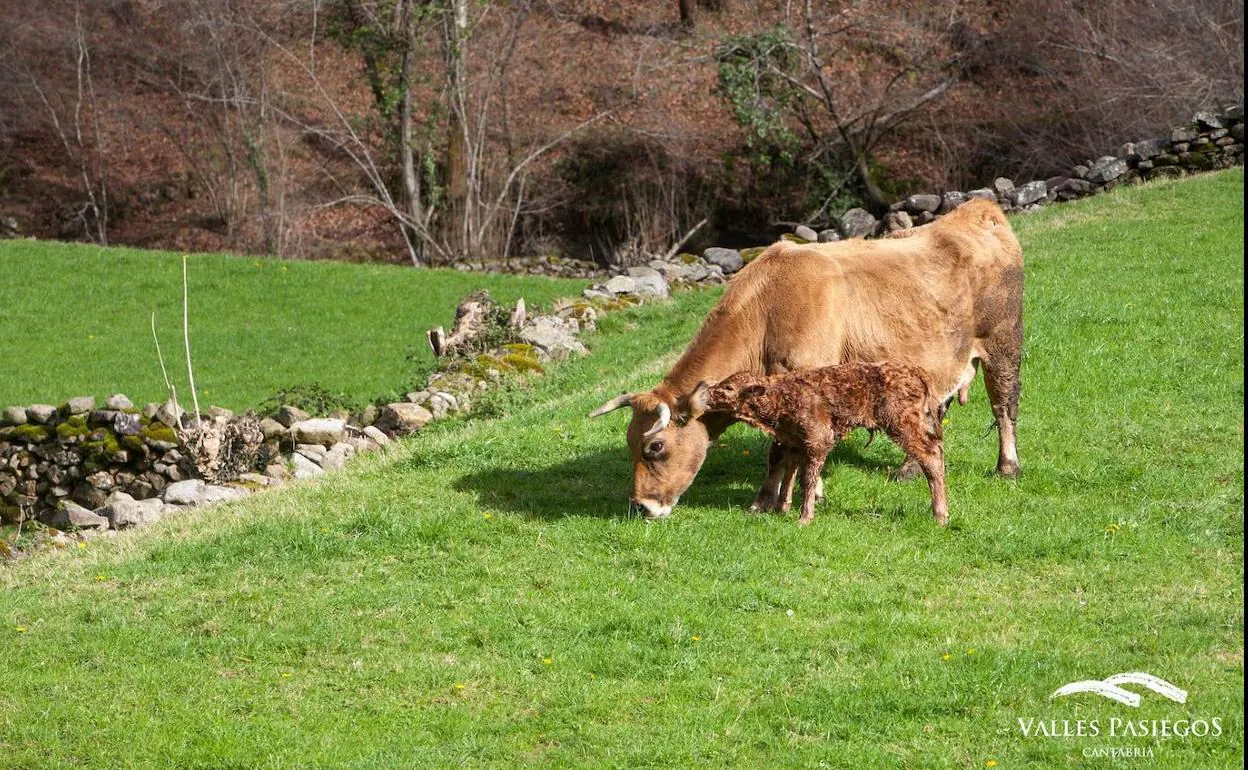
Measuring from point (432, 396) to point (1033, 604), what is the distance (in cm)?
1085

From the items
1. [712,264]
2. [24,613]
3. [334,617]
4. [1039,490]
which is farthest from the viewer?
[712,264]

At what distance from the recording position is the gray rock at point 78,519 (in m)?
16.1

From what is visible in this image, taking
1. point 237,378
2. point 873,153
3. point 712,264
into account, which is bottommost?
point 237,378

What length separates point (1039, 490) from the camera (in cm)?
1197

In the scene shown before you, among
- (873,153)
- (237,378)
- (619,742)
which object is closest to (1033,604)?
(619,742)

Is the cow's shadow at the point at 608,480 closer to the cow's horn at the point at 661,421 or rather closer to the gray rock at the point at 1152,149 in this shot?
the cow's horn at the point at 661,421

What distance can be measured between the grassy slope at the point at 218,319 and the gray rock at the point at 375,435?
5.60 metres

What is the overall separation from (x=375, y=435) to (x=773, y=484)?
737cm

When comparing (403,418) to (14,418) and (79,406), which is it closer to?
(79,406)

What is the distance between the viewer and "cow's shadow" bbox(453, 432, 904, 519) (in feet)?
39.8

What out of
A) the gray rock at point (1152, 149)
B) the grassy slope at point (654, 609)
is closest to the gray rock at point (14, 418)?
the grassy slope at point (654, 609)

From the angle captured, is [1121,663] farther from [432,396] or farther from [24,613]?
[432,396]

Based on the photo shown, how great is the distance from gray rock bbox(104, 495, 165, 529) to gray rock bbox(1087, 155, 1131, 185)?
20493 millimetres

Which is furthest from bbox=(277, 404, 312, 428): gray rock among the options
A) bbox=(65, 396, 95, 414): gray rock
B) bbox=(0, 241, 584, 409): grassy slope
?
bbox=(0, 241, 584, 409): grassy slope
